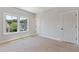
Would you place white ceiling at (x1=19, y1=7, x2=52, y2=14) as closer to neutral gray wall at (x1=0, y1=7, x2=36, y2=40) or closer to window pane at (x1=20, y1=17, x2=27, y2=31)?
neutral gray wall at (x1=0, y1=7, x2=36, y2=40)

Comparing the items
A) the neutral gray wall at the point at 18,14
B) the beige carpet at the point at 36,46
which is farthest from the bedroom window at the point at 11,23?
the beige carpet at the point at 36,46

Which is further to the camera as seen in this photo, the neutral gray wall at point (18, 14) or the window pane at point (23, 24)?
the window pane at point (23, 24)

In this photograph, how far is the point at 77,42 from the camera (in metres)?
2.66

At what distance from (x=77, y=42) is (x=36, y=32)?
104 cm

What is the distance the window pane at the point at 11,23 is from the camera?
251 cm

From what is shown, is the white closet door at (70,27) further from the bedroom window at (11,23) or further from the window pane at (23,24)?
the bedroom window at (11,23)

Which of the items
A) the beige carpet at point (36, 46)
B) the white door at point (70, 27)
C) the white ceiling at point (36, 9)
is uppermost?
the white ceiling at point (36, 9)

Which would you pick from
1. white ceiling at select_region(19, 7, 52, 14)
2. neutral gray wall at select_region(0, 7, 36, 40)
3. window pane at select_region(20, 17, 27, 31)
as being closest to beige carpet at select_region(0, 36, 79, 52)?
neutral gray wall at select_region(0, 7, 36, 40)

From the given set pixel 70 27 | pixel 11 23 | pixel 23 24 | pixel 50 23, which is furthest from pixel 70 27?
pixel 11 23

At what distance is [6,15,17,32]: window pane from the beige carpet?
30cm

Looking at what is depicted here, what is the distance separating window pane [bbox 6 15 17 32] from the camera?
2.51 m

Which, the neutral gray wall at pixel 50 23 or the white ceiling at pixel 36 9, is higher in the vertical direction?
the white ceiling at pixel 36 9

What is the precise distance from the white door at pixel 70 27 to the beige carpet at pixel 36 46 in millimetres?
179
